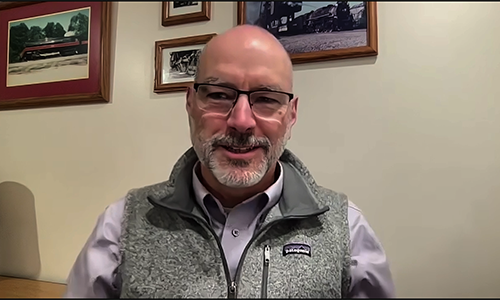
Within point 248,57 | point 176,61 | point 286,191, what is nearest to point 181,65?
point 176,61

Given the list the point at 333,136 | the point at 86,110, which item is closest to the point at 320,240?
the point at 333,136

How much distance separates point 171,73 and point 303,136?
23 cm

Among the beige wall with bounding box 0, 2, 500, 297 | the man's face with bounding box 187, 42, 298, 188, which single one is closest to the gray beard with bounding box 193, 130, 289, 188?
the man's face with bounding box 187, 42, 298, 188

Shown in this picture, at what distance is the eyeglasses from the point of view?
53 cm

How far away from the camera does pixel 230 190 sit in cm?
58

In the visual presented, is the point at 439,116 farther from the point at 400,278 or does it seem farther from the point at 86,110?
the point at 86,110

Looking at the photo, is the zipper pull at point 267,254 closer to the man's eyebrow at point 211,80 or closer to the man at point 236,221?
the man at point 236,221

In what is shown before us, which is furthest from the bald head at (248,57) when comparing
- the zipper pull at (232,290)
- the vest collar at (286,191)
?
the zipper pull at (232,290)

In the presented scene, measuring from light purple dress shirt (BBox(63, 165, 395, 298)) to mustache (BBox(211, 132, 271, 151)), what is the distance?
0.08 metres

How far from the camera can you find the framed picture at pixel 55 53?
0.56 metres

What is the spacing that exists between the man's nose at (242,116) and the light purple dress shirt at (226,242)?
106mm

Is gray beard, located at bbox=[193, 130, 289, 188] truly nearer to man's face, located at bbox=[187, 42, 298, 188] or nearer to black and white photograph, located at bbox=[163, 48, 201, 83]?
man's face, located at bbox=[187, 42, 298, 188]

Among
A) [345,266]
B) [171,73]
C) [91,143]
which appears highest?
[171,73]

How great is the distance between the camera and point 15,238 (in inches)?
23.1
